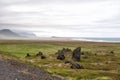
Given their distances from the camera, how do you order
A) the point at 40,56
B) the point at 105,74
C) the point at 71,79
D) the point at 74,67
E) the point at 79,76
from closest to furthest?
the point at 71,79 < the point at 79,76 < the point at 105,74 < the point at 74,67 < the point at 40,56

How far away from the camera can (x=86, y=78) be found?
2847 inches

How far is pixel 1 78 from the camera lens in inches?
1838

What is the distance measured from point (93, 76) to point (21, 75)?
29.5 metres

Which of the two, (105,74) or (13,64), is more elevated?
(13,64)

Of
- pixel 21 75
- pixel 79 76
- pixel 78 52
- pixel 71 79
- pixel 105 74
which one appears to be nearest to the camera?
pixel 21 75

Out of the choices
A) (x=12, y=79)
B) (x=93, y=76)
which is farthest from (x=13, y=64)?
(x=93, y=76)

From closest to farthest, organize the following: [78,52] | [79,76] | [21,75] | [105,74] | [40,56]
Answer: [21,75]
[79,76]
[105,74]
[78,52]
[40,56]

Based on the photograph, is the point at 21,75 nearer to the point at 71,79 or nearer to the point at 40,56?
the point at 71,79

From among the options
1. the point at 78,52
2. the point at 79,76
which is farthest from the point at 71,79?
the point at 78,52

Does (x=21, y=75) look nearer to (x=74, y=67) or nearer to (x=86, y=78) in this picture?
(x=86, y=78)

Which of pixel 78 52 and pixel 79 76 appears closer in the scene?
pixel 79 76

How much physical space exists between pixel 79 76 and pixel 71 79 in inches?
205

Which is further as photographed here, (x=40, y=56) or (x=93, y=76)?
(x=40, y=56)

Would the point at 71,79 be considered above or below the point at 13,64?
below
